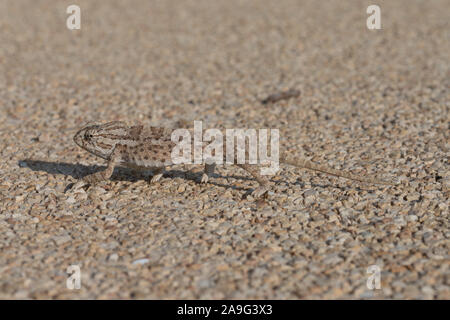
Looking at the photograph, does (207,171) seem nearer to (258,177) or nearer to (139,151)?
(258,177)

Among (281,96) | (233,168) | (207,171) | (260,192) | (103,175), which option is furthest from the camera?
(281,96)

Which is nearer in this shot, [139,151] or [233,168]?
[139,151]

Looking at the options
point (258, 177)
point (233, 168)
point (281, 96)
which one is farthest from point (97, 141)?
point (281, 96)

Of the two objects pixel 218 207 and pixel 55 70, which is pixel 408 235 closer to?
pixel 218 207

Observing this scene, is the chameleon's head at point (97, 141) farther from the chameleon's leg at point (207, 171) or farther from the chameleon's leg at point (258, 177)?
the chameleon's leg at point (258, 177)

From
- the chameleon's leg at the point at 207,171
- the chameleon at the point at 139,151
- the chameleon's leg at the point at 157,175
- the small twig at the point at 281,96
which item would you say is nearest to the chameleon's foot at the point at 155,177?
the chameleon's leg at the point at 157,175

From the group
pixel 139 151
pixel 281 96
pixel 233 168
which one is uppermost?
pixel 281 96

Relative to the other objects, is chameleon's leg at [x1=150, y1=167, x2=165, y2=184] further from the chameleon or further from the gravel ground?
the chameleon

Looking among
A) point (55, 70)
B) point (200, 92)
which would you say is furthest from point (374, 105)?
point (55, 70)
